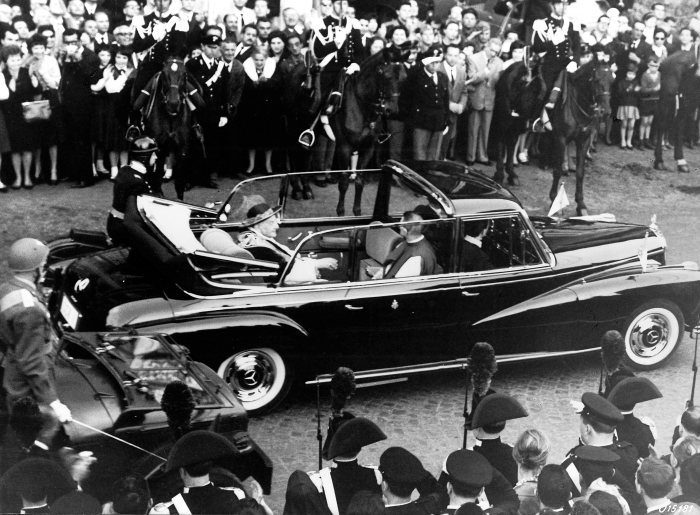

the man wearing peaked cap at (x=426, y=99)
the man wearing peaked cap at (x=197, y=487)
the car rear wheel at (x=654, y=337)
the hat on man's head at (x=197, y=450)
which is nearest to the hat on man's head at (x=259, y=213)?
the car rear wheel at (x=654, y=337)

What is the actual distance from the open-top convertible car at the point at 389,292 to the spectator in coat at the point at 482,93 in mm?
4527

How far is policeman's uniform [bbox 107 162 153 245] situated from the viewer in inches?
302

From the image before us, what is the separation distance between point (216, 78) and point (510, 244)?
4.70 meters

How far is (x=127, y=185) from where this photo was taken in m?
7.73

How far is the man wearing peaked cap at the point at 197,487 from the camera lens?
164 inches

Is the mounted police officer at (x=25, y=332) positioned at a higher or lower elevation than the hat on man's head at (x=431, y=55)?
lower

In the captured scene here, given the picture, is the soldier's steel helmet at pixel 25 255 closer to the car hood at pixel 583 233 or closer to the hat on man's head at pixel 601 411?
the hat on man's head at pixel 601 411

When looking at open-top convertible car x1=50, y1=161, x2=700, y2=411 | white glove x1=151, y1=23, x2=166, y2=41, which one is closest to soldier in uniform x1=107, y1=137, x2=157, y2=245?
open-top convertible car x1=50, y1=161, x2=700, y2=411

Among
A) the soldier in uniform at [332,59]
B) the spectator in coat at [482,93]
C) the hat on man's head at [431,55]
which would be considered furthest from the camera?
the spectator in coat at [482,93]

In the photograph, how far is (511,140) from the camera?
12352 millimetres

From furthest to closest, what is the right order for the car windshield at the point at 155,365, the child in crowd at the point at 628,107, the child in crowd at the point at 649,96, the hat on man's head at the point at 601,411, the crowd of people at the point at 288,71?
1. the child in crowd at the point at 628,107
2. the child in crowd at the point at 649,96
3. the crowd of people at the point at 288,71
4. the car windshield at the point at 155,365
5. the hat on man's head at the point at 601,411

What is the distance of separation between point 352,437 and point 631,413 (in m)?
1.64

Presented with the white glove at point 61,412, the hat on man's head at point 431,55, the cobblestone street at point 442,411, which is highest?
the hat on man's head at point 431,55

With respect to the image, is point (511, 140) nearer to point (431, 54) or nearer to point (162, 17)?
point (431, 54)
